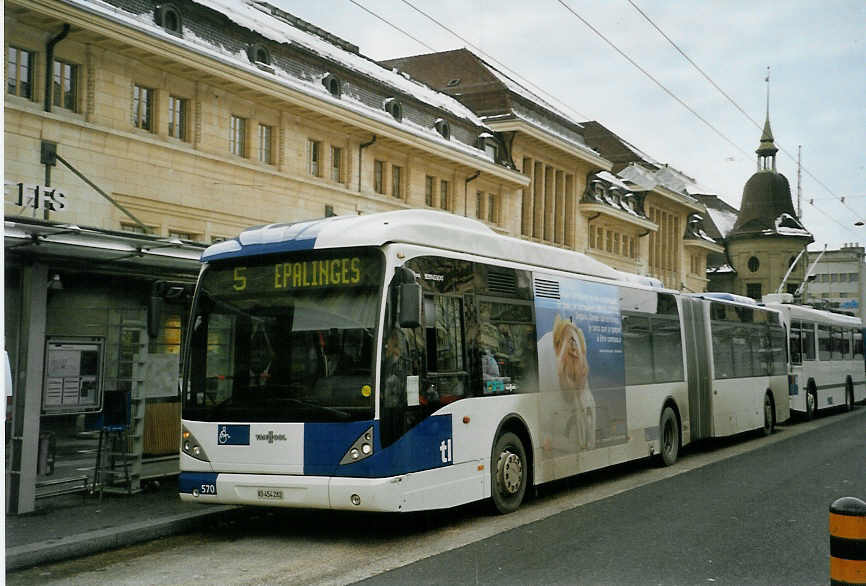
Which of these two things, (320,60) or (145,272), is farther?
(320,60)

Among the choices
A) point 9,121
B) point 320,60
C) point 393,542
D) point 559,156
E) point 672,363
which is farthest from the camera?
point 559,156

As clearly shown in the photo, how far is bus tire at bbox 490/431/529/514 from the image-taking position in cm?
1123

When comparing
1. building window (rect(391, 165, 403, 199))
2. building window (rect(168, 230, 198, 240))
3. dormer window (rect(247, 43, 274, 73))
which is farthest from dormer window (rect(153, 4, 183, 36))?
building window (rect(391, 165, 403, 199))

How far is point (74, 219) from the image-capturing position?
2373 cm

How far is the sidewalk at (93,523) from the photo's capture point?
8891 mm

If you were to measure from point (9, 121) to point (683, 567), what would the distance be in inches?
727

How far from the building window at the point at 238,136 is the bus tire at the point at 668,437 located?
650 inches

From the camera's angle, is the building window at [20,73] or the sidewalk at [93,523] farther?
the building window at [20,73]

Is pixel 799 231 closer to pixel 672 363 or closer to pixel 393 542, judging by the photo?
pixel 672 363

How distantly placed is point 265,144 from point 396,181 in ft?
23.3

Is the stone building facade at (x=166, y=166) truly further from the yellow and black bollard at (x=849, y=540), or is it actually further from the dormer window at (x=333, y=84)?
the yellow and black bollard at (x=849, y=540)

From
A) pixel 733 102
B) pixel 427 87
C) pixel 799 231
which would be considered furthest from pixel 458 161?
pixel 799 231

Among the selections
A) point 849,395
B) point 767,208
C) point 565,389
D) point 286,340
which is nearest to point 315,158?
point 849,395

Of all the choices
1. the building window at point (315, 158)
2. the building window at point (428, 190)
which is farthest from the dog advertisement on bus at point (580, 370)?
the building window at point (428, 190)
